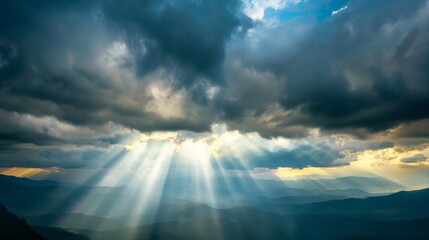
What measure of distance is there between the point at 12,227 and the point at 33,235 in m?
17.2

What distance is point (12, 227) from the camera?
194 m

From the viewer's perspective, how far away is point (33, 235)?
19088 cm
